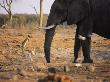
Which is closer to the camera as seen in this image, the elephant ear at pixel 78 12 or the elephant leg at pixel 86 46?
the elephant ear at pixel 78 12

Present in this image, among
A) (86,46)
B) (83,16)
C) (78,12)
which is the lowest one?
(86,46)

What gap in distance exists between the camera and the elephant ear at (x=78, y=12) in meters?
12.3

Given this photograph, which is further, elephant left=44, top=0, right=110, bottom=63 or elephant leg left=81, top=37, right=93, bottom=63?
elephant leg left=81, top=37, right=93, bottom=63

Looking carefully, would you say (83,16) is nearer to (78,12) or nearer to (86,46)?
(78,12)

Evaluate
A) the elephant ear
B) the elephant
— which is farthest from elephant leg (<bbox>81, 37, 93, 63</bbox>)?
the elephant ear

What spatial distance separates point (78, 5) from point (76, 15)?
0.31 m

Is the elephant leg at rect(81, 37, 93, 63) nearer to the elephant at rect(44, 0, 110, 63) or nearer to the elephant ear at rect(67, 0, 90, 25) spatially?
the elephant at rect(44, 0, 110, 63)

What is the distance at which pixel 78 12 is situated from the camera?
12.3 m

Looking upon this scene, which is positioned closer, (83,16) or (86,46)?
(83,16)

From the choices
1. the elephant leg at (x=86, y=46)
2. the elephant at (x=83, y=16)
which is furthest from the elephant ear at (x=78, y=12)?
the elephant leg at (x=86, y=46)

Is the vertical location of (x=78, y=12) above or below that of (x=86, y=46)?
above

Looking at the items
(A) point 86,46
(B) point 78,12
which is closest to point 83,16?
(B) point 78,12

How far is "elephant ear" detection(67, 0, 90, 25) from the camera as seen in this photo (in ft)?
40.2

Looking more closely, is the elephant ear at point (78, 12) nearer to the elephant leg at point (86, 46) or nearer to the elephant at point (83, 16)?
the elephant at point (83, 16)
